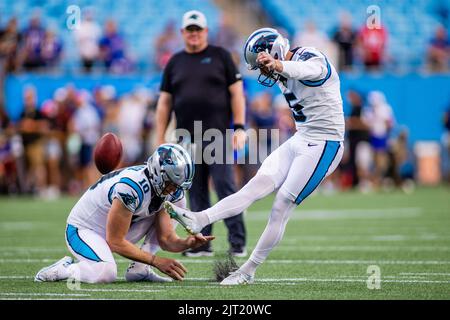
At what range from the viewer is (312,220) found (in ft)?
40.1

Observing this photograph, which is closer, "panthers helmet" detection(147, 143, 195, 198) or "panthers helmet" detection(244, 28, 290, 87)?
"panthers helmet" detection(147, 143, 195, 198)

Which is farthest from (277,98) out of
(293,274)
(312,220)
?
(293,274)

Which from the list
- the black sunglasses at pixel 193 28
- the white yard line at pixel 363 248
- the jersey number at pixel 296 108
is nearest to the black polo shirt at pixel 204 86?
the black sunglasses at pixel 193 28

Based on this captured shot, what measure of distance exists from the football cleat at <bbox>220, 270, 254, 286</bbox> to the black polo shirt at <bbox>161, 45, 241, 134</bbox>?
8.01 ft

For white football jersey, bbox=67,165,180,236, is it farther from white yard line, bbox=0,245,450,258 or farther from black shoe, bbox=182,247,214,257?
white yard line, bbox=0,245,450,258

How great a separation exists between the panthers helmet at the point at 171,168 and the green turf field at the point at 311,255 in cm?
67

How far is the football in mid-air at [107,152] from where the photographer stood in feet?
20.9

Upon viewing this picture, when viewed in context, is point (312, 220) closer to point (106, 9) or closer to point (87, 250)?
point (87, 250)

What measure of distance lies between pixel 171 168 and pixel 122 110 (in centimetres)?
1191

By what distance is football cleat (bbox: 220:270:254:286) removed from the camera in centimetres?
627

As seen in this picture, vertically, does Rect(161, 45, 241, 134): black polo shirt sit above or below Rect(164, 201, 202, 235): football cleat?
above

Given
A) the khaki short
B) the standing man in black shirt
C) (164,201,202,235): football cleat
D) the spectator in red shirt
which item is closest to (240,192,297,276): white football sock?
(164,201,202,235): football cleat

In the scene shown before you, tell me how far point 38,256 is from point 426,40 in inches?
569

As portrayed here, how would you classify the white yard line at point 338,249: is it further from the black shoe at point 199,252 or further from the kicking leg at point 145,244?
the kicking leg at point 145,244
